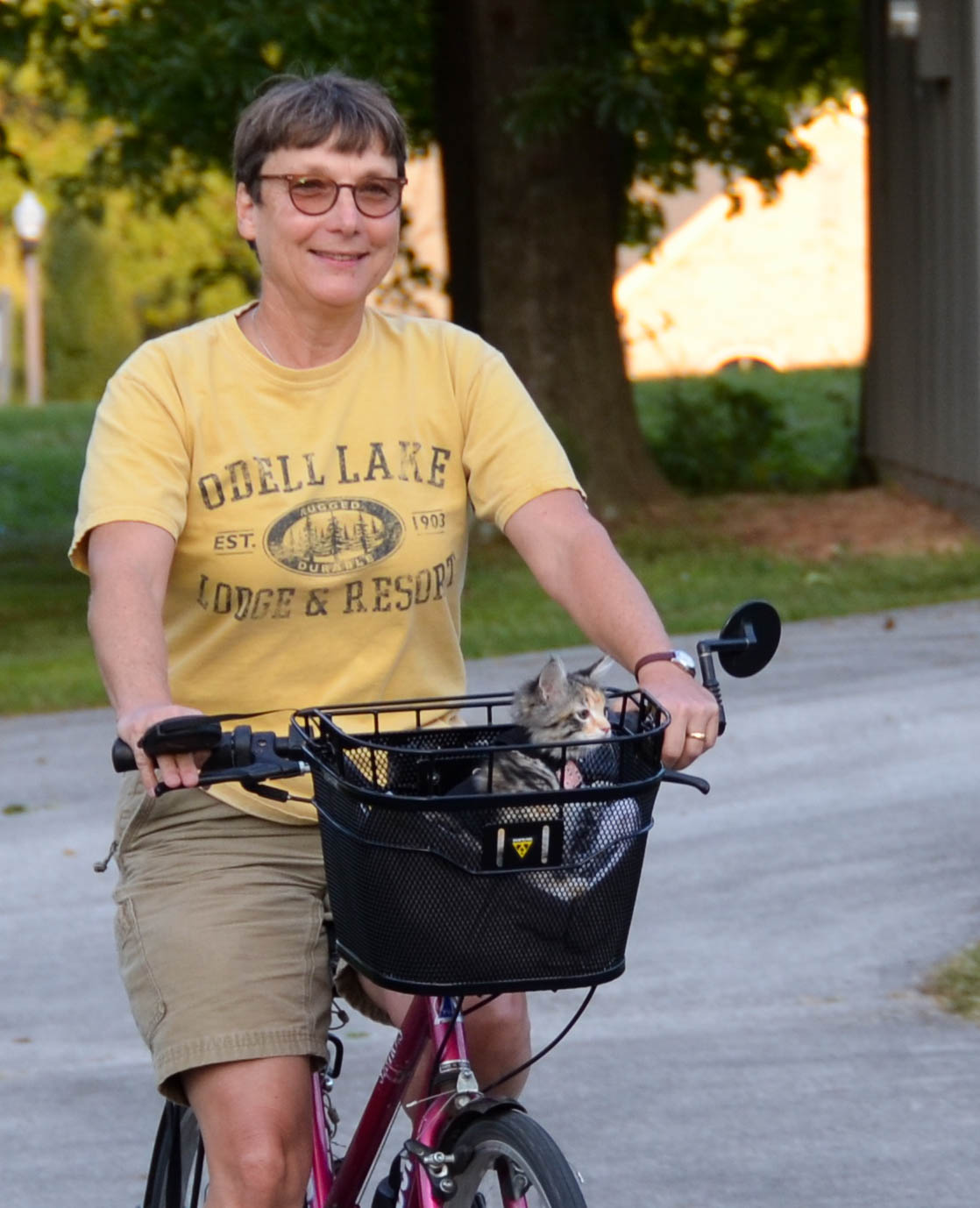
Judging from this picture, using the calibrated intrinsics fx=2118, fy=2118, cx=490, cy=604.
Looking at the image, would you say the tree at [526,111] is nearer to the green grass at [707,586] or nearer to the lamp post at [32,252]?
the green grass at [707,586]

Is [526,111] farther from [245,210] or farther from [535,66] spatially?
[245,210]

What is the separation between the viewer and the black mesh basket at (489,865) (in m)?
2.41

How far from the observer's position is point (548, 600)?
13727 millimetres

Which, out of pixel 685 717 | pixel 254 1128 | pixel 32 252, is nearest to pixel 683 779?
pixel 685 717

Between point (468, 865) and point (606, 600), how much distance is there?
0.72 metres

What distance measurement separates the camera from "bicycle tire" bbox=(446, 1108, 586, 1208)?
103 inches

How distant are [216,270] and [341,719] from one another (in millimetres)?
19027

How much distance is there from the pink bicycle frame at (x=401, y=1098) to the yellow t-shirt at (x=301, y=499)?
16.2 inches

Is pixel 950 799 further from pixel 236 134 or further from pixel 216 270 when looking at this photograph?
pixel 216 270

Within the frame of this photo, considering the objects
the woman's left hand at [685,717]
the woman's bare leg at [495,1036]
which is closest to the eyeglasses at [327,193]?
the woman's left hand at [685,717]

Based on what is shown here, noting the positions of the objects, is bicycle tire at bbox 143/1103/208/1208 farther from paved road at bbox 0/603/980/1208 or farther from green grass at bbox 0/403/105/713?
green grass at bbox 0/403/105/713

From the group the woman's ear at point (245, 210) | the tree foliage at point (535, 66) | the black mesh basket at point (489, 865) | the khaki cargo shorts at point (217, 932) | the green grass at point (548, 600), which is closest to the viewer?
the black mesh basket at point (489, 865)

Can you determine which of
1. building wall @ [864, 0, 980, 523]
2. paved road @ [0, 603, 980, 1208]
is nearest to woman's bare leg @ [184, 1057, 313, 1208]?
paved road @ [0, 603, 980, 1208]

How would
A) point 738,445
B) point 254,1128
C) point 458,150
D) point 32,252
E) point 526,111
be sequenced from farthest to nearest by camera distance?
point 32,252
point 738,445
point 458,150
point 526,111
point 254,1128
